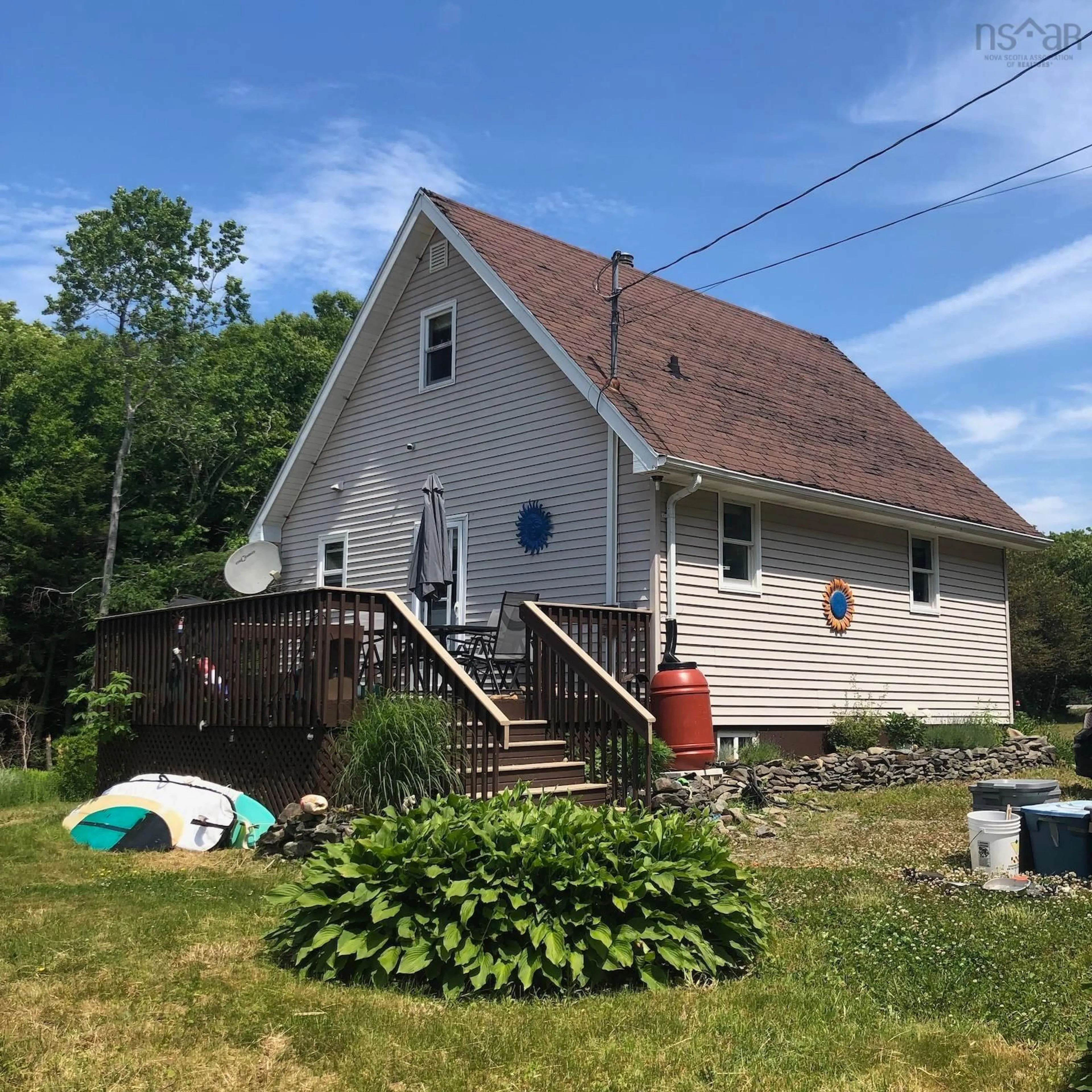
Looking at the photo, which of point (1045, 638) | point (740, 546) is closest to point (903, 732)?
point (740, 546)

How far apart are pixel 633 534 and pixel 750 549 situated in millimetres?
1821

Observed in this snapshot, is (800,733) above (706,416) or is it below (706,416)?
below

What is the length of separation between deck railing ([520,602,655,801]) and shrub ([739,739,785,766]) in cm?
277

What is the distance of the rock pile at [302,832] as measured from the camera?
8.45 m

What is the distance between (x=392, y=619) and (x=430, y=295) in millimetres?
7546

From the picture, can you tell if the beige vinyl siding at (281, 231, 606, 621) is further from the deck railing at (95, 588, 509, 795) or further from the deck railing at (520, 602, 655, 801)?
the deck railing at (95, 588, 509, 795)

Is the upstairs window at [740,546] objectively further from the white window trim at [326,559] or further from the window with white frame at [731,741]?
the white window trim at [326,559]

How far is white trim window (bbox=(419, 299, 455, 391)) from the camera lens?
15.9 meters

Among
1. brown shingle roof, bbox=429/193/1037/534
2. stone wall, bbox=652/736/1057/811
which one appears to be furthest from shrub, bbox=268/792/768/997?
brown shingle roof, bbox=429/193/1037/534

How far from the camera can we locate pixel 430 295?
16328 mm

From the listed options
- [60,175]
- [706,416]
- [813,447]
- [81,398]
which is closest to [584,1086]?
[706,416]

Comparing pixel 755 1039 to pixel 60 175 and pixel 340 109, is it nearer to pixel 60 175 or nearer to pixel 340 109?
pixel 340 109

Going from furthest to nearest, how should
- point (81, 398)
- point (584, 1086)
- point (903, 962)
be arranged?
1. point (81, 398)
2. point (903, 962)
3. point (584, 1086)

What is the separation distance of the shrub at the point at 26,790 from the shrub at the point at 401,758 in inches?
240
